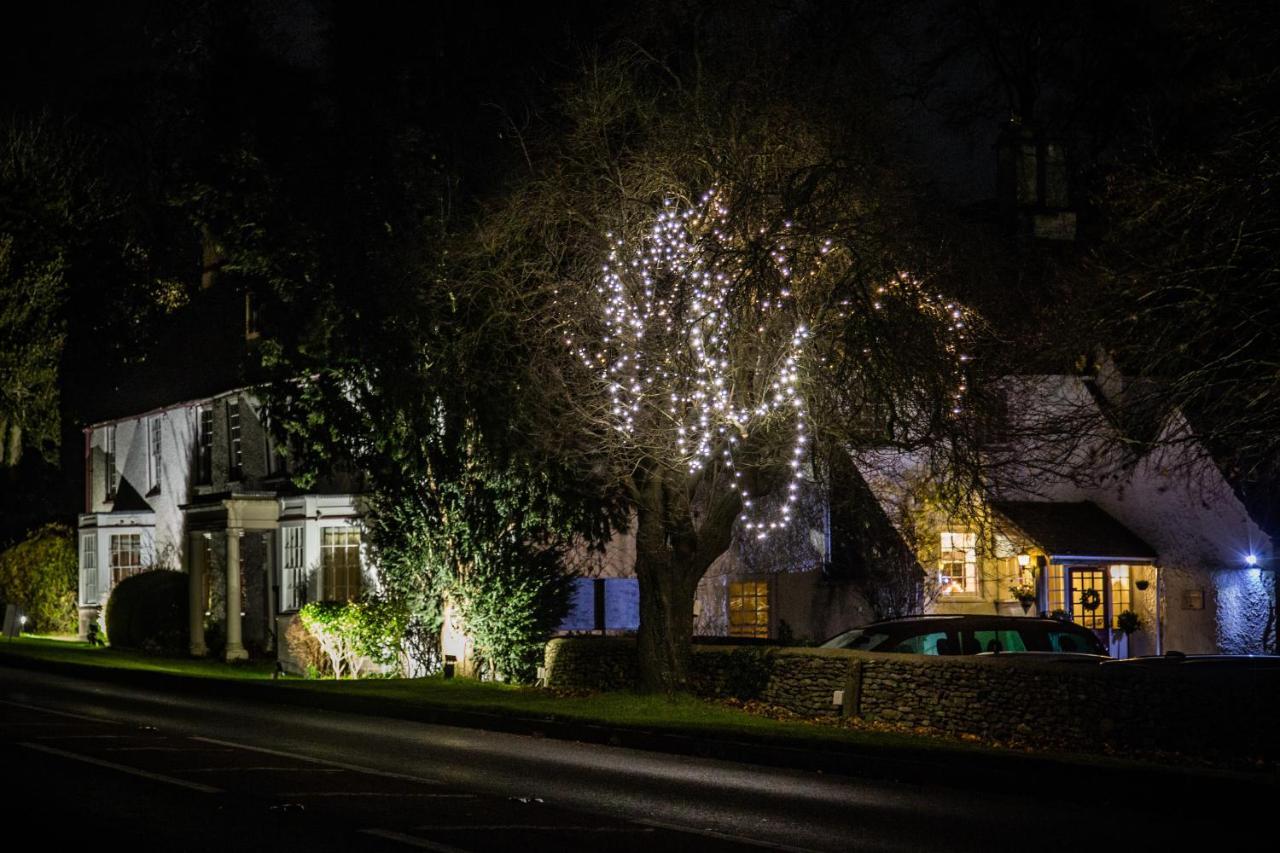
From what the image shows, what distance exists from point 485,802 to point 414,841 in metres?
2.12

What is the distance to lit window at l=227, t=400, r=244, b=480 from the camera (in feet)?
125

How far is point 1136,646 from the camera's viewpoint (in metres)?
33.0

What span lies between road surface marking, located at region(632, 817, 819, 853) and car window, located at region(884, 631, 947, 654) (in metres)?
9.77

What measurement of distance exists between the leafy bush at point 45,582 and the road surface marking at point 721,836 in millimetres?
38364

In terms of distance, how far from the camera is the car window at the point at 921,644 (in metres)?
21.1

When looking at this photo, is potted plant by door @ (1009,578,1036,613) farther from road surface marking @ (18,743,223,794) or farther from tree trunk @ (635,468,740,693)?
road surface marking @ (18,743,223,794)

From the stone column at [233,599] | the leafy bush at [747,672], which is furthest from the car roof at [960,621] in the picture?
the stone column at [233,599]

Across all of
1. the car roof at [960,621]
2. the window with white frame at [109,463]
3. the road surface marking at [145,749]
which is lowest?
the road surface marking at [145,749]

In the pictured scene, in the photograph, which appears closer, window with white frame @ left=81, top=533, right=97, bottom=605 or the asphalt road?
the asphalt road

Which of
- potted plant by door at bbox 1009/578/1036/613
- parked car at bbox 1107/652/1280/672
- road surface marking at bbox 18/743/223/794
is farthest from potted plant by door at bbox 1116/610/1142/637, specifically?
road surface marking at bbox 18/743/223/794

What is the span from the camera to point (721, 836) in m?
11.1

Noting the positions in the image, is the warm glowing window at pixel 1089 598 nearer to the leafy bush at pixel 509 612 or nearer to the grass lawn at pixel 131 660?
the leafy bush at pixel 509 612

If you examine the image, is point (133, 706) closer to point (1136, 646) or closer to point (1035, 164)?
point (1035, 164)

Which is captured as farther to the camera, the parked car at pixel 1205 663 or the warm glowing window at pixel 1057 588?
the warm glowing window at pixel 1057 588
